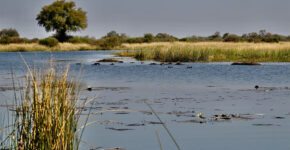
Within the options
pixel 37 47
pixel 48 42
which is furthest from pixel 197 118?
pixel 48 42

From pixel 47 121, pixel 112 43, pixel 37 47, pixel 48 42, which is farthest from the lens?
pixel 112 43

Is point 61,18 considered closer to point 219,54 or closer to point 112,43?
point 112,43

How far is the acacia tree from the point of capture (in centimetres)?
6550

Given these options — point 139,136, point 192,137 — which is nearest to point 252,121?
point 192,137

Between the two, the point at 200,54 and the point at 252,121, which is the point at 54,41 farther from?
the point at 252,121

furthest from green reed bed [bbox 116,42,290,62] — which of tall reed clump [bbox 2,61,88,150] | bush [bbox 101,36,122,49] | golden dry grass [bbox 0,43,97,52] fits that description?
bush [bbox 101,36,122,49]

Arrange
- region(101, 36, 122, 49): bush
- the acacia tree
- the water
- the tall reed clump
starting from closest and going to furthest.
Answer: the tall reed clump → the water → region(101, 36, 122, 49): bush → the acacia tree

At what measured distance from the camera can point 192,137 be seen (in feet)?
21.3

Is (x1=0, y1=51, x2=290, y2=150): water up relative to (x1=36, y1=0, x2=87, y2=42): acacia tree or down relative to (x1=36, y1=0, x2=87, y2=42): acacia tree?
down

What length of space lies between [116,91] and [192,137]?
19.8ft

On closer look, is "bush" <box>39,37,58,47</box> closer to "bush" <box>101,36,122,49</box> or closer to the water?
"bush" <box>101,36,122,49</box>

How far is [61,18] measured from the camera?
64500mm

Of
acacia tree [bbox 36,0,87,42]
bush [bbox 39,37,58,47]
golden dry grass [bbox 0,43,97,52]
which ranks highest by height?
acacia tree [bbox 36,0,87,42]

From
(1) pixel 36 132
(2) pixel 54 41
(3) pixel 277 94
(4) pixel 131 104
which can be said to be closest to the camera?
(1) pixel 36 132
